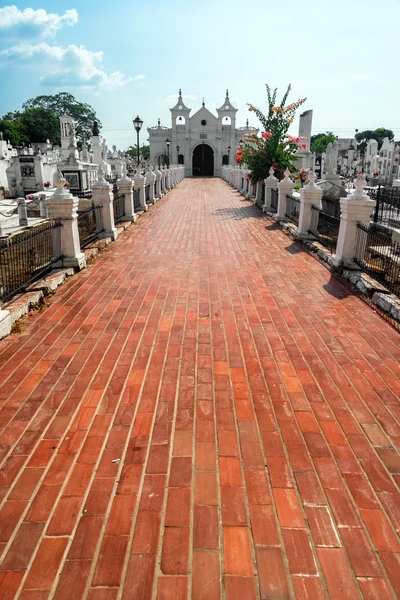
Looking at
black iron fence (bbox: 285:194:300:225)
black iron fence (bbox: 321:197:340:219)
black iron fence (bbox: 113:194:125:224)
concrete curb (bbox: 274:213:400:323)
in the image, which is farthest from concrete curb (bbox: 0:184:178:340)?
black iron fence (bbox: 321:197:340:219)

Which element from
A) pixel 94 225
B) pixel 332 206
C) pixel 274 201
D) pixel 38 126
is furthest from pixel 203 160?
pixel 94 225

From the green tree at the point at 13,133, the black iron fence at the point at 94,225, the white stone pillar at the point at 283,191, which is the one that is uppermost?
the green tree at the point at 13,133

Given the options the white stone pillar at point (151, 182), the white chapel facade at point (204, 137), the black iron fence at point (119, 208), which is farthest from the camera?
the white chapel facade at point (204, 137)

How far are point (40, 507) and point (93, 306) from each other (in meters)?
3.56

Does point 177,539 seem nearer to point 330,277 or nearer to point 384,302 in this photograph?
point 384,302

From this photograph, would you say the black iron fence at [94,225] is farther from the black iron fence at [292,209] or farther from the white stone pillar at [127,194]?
the black iron fence at [292,209]

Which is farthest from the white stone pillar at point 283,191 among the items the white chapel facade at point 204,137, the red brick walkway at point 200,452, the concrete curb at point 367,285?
the white chapel facade at point 204,137

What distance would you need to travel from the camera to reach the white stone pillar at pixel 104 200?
986 centimetres

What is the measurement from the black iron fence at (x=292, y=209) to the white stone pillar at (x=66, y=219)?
7438mm

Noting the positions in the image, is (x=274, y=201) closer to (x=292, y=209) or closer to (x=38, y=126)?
(x=292, y=209)

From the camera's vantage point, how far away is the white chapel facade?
58406 mm

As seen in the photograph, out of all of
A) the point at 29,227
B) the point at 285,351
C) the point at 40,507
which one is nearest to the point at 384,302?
the point at 285,351

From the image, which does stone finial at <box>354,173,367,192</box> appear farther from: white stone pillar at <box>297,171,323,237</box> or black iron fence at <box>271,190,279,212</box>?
black iron fence at <box>271,190,279,212</box>

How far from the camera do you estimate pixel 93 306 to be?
5.77 meters
